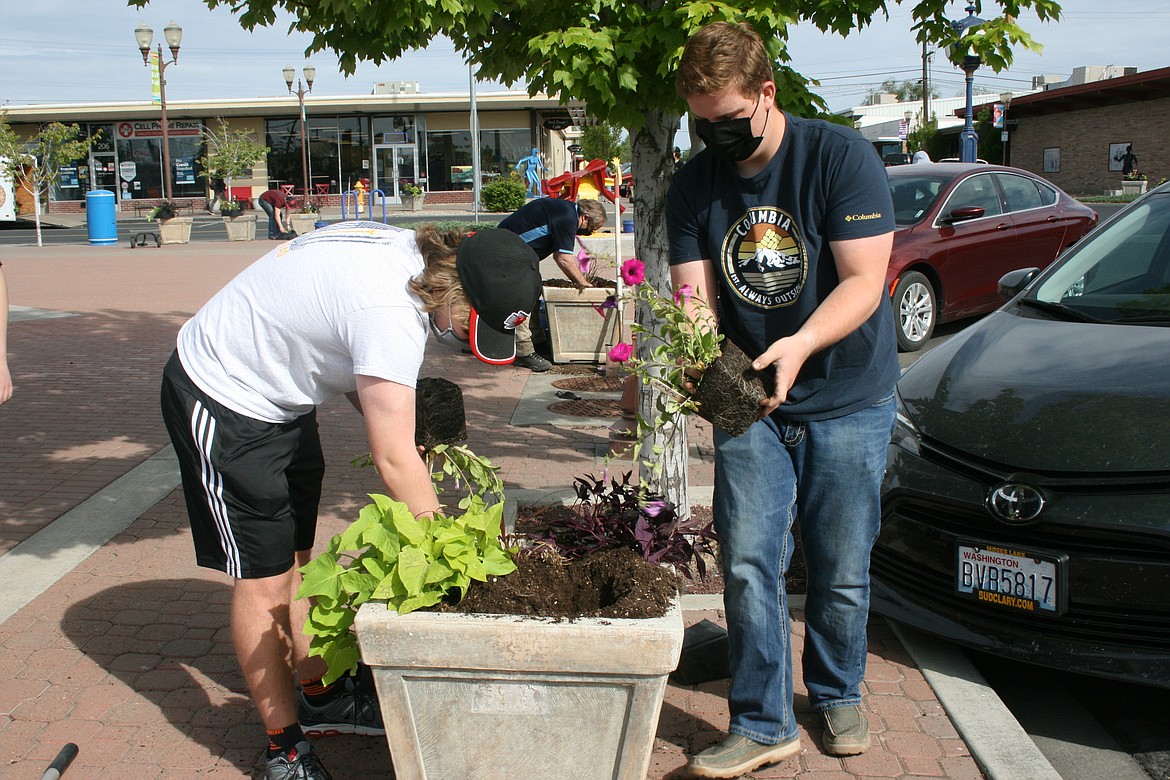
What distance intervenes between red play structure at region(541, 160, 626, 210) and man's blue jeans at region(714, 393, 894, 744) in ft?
28.1

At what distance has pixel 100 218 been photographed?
993 inches

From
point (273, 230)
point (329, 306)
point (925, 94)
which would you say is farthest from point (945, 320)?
point (925, 94)

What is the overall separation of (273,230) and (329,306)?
88.1ft

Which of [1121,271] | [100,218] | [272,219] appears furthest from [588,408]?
[272,219]

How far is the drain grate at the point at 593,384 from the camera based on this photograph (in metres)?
8.69

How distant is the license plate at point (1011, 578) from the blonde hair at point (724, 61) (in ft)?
5.76

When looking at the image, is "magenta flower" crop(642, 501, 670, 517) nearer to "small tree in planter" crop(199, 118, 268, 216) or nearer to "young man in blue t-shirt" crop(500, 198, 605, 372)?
"young man in blue t-shirt" crop(500, 198, 605, 372)

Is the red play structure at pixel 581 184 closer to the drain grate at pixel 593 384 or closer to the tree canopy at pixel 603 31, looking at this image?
the drain grate at pixel 593 384

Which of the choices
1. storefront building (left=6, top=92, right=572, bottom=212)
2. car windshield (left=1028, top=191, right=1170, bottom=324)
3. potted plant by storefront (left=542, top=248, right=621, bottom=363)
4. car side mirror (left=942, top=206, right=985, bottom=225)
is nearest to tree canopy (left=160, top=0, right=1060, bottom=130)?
car windshield (left=1028, top=191, right=1170, bottom=324)

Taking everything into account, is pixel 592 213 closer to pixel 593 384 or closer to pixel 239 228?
pixel 593 384

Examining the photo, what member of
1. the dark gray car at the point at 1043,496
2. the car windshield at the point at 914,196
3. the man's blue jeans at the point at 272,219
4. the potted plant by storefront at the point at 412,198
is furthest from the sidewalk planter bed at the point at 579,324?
the potted plant by storefront at the point at 412,198

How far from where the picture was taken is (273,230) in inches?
1102

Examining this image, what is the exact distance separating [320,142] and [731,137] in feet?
150

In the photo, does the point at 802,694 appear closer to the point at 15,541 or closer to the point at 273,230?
the point at 15,541
